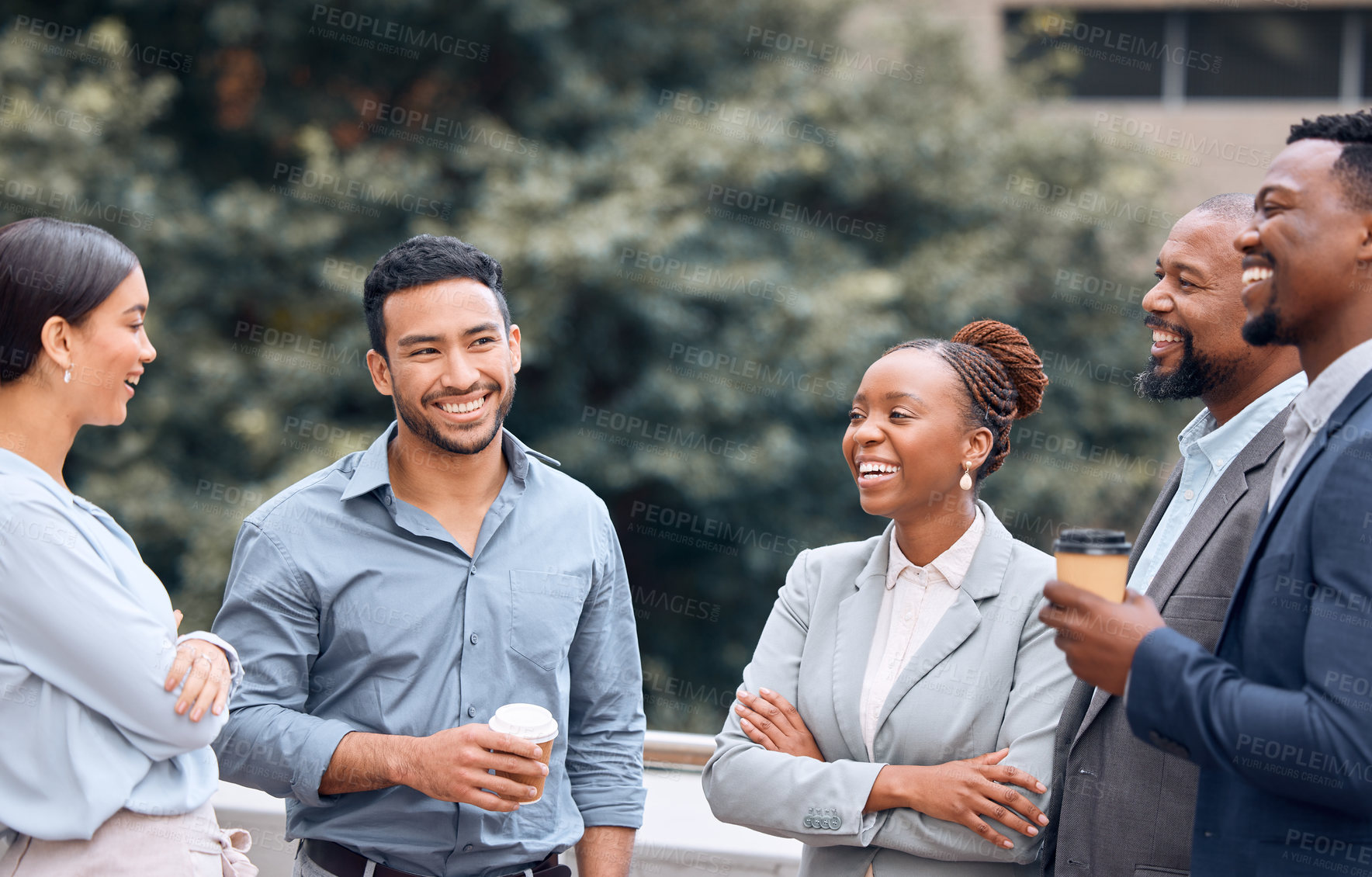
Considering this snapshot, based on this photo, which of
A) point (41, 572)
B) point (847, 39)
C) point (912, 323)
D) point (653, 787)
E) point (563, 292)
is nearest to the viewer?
point (41, 572)

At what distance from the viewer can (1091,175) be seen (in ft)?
36.9

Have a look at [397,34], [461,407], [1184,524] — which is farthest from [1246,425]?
[397,34]

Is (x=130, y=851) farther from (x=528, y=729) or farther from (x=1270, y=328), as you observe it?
(x=1270, y=328)

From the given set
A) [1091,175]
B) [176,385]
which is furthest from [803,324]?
[176,385]

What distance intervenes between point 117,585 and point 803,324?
735cm

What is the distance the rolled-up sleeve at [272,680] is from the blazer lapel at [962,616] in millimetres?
1161

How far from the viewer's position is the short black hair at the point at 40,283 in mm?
2162

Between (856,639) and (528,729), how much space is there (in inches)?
30.4

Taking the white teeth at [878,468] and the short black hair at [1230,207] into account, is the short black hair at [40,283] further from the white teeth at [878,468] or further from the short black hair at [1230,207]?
the short black hair at [1230,207]

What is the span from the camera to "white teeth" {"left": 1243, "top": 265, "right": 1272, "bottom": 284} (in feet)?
6.50

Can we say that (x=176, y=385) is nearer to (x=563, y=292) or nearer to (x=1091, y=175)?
(x=563, y=292)

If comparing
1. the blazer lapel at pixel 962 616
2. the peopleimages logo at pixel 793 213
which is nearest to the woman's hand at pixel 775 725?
the blazer lapel at pixel 962 616

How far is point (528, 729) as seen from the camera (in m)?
2.27

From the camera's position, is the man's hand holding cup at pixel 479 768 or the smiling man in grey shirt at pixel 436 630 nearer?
the man's hand holding cup at pixel 479 768
